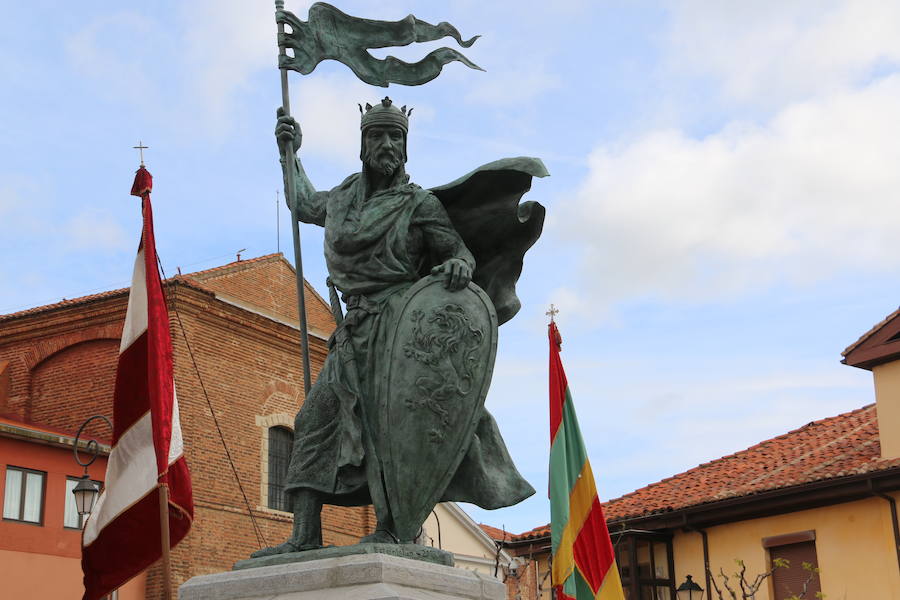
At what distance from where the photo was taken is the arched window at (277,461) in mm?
27844

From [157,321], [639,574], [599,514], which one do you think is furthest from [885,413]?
[157,321]

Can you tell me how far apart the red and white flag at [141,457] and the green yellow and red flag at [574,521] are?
352 inches

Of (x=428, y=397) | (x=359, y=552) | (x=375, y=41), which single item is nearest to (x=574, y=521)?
(x=375, y=41)

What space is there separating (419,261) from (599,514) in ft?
35.2

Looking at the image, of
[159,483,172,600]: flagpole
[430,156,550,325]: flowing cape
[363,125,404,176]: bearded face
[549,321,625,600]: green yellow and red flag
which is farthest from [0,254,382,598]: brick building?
[363,125,404,176]: bearded face

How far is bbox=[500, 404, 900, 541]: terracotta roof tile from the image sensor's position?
2397 cm

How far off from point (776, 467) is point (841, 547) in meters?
2.87

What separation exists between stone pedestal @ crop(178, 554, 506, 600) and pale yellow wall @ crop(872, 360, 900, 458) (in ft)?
65.9

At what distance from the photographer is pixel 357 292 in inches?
211

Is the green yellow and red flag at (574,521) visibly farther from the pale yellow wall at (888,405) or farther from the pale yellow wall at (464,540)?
the pale yellow wall at (464,540)

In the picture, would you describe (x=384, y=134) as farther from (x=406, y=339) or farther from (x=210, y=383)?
(x=210, y=383)

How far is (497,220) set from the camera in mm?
5598

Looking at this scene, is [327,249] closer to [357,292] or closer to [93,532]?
[357,292]

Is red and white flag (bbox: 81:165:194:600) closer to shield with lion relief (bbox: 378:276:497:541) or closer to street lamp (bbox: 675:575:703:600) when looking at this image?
shield with lion relief (bbox: 378:276:497:541)
